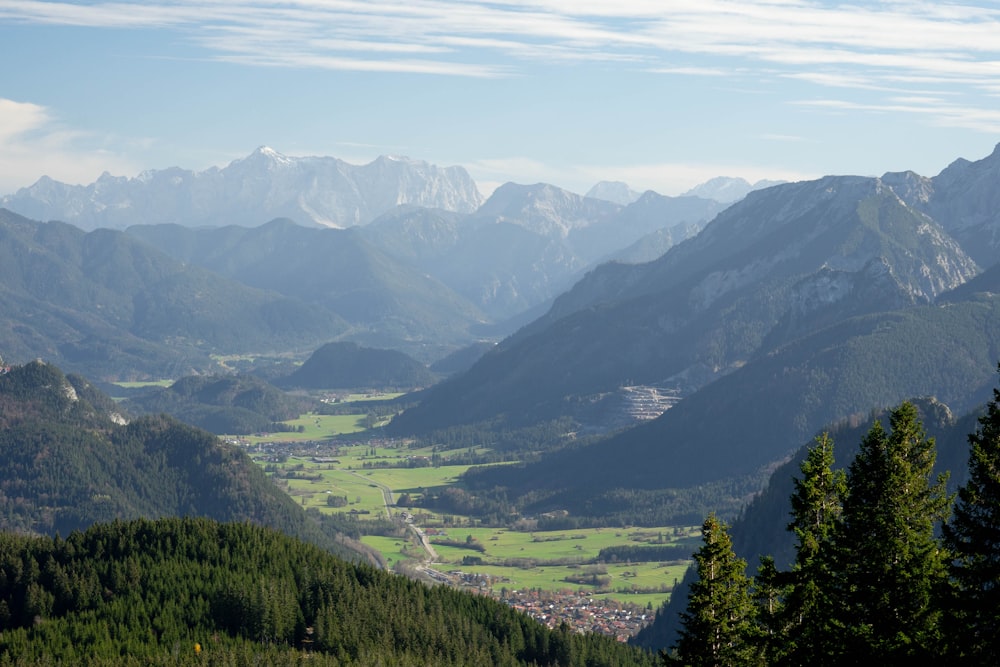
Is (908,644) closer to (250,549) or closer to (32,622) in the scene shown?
(32,622)

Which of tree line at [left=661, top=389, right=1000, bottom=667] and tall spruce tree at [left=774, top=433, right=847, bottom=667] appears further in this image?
tall spruce tree at [left=774, top=433, right=847, bottom=667]

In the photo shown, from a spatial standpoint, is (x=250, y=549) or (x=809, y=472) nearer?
(x=809, y=472)

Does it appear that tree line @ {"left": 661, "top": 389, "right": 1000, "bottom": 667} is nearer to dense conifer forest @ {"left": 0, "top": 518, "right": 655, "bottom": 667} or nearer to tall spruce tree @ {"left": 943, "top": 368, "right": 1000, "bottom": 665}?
tall spruce tree @ {"left": 943, "top": 368, "right": 1000, "bottom": 665}

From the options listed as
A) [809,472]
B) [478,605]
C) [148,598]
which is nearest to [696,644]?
[809,472]

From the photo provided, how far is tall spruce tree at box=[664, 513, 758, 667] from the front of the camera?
2410 inches

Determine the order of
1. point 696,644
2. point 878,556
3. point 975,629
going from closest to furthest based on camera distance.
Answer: point 975,629 → point 878,556 → point 696,644

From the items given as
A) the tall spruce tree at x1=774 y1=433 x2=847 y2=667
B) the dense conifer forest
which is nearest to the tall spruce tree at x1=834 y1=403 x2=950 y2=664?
the tall spruce tree at x1=774 y1=433 x2=847 y2=667

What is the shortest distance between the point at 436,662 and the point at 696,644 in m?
86.6

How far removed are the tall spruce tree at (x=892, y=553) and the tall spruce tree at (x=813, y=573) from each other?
0.72m

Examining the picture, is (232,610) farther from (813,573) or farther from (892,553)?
(892,553)

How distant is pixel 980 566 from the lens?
171ft

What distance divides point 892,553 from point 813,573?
14.0 ft

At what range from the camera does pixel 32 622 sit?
145000 millimetres

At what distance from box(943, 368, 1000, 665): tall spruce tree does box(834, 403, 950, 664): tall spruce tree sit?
1.51 m
